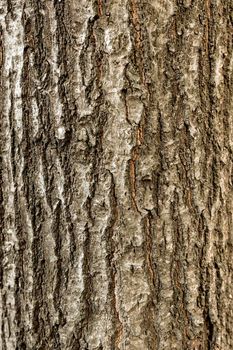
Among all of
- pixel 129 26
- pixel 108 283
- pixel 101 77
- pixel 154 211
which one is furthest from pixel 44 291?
pixel 129 26

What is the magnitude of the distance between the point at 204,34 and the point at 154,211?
1.50 feet

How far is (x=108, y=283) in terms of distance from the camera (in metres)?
1.30

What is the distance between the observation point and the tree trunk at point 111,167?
1.26 metres

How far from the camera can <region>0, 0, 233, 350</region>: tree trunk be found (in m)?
1.26

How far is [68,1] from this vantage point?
1255 millimetres

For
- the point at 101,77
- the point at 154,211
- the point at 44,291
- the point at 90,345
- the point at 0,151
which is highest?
the point at 101,77

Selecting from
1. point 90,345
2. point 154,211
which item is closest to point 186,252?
point 154,211

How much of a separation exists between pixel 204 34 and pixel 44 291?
759mm

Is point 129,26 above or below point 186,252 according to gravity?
above

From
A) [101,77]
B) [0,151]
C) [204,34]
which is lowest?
[0,151]

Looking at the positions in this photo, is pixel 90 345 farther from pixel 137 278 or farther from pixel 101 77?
pixel 101 77

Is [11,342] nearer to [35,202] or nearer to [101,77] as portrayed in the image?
[35,202]

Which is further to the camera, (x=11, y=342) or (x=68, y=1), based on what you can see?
(x=11, y=342)

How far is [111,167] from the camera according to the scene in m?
1.28
